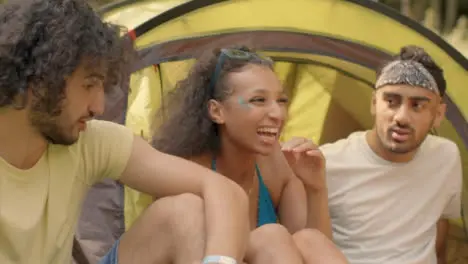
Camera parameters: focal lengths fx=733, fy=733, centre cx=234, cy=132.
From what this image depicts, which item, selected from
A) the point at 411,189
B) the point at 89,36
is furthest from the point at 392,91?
the point at 89,36

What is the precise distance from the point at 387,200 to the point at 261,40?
0.51 metres

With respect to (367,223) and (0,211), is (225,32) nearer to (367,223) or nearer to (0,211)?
(367,223)

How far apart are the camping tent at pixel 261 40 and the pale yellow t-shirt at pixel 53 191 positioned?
44cm

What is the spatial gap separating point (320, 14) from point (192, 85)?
1.60ft

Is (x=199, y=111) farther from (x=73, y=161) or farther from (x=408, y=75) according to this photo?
(x=408, y=75)

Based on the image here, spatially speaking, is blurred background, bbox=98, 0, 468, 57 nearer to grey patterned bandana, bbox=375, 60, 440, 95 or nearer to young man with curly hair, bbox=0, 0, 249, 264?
grey patterned bandana, bbox=375, 60, 440, 95

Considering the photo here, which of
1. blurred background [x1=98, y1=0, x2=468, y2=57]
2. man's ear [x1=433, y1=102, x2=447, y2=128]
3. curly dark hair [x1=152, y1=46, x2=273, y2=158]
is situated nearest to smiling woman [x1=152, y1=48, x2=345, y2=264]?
curly dark hair [x1=152, y1=46, x2=273, y2=158]

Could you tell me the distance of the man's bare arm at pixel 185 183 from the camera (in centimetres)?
121

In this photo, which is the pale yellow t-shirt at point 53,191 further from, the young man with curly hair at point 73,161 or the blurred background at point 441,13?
the blurred background at point 441,13

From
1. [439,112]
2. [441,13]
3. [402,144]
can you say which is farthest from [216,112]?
[441,13]

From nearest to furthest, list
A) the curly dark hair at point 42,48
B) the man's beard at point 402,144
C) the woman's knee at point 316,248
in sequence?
1. the curly dark hair at point 42,48
2. the woman's knee at point 316,248
3. the man's beard at point 402,144

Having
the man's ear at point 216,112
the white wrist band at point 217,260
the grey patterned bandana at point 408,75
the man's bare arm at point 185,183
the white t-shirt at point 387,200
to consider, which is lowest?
the white t-shirt at point 387,200

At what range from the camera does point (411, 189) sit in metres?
1.70

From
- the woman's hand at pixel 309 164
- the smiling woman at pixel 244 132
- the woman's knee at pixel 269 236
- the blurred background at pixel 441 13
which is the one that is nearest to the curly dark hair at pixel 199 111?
the smiling woman at pixel 244 132
